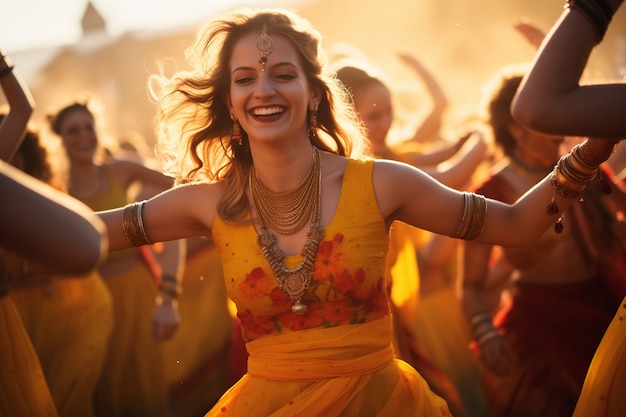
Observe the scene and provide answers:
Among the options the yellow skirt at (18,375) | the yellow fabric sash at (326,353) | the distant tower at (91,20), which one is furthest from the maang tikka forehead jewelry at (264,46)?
the distant tower at (91,20)

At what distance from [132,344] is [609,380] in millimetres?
4891

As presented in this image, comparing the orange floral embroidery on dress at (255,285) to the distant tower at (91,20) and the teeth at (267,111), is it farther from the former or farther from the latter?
the distant tower at (91,20)

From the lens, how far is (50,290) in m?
6.08

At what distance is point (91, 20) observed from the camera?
122 ft

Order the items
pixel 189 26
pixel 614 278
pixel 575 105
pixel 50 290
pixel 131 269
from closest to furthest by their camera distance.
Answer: pixel 575 105 < pixel 614 278 < pixel 50 290 < pixel 131 269 < pixel 189 26

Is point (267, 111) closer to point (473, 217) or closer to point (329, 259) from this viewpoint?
point (329, 259)

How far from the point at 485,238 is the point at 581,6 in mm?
1115

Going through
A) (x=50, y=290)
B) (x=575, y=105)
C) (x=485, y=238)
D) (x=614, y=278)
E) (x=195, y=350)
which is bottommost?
(x=195, y=350)

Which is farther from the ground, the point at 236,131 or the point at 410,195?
the point at 236,131

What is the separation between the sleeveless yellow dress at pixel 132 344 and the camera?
23.6 ft

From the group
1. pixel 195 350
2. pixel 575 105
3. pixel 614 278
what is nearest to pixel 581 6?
pixel 575 105

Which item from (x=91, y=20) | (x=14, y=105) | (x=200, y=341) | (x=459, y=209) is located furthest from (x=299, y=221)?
(x=91, y=20)

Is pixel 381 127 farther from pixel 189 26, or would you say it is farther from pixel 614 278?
pixel 189 26

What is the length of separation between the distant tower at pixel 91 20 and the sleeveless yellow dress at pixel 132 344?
2925 cm
